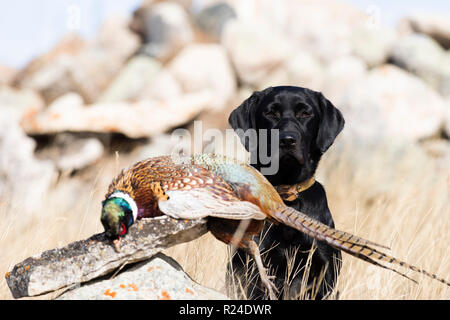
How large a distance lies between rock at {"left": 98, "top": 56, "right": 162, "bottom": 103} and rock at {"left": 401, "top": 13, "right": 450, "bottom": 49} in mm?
7801

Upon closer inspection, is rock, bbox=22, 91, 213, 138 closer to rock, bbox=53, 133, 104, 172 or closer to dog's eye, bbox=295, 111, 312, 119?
rock, bbox=53, 133, 104, 172

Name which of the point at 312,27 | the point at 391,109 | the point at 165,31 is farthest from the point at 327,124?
the point at 312,27

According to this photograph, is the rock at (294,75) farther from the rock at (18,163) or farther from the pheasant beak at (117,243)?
the pheasant beak at (117,243)

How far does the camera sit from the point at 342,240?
2475 millimetres

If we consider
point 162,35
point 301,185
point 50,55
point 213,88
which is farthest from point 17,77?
point 301,185

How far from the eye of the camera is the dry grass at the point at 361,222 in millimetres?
3412

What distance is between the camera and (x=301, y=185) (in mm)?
3326

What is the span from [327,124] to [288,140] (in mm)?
447

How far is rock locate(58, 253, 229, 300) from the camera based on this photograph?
8.20 feet

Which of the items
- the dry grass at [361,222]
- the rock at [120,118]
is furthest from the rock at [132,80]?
the dry grass at [361,222]

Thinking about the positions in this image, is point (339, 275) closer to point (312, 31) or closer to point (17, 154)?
point (17, 154)

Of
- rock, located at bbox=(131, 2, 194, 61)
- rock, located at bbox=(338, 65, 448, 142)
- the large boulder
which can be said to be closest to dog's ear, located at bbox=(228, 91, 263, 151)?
rock, located at bbox=(338, 65, 448, 142)

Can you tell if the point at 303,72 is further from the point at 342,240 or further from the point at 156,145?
the point at 342,240

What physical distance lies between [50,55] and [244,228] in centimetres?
1476
